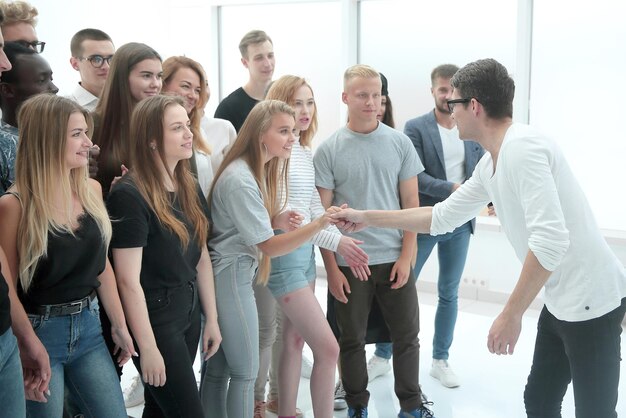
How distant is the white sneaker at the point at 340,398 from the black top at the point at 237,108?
1.44m

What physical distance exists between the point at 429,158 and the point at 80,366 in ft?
7.44

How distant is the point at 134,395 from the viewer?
11.8 ft

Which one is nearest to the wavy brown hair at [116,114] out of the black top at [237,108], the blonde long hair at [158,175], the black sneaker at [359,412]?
the blonde long hair at [158,175]

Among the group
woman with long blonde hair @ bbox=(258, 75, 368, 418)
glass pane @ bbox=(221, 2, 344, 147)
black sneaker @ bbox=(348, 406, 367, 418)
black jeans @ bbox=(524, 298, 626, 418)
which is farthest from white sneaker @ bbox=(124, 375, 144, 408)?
glass pane @ bbox=(221, 2, 344, 147)

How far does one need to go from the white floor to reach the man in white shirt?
4.02ft

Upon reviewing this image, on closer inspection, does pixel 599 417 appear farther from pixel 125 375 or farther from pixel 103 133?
pixel 125 375

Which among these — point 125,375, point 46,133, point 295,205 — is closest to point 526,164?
point 295,205

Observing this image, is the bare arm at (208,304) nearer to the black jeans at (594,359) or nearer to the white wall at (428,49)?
the black jeans at (594,359)

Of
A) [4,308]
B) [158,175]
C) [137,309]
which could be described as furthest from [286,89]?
[4,308]

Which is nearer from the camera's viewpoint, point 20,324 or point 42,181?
point 20,324

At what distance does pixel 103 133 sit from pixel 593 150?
3.57 meters

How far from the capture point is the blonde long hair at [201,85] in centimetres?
308

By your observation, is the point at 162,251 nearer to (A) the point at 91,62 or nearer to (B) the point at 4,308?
(B) the point at 4,308

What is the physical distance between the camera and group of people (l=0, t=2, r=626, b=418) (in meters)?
2.12
